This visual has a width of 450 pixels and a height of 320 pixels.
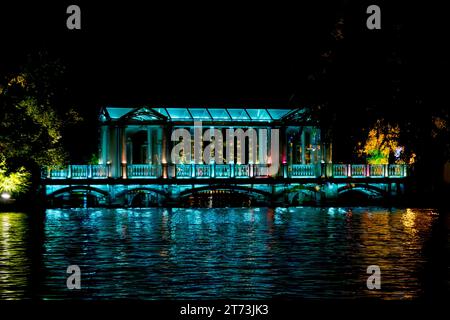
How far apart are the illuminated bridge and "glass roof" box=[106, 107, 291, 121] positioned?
56 mm

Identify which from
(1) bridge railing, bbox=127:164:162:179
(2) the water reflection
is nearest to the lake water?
(2) the water reflection

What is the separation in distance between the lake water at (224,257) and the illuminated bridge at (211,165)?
42.0 feet

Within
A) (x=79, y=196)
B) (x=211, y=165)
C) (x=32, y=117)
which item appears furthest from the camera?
(x=79, y=196)

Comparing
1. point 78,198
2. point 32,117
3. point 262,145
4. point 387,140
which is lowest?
point 78,198

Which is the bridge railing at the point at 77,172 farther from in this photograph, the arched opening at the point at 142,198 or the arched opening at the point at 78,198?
the arched opening at the point at 142,198

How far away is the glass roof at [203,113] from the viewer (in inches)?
2015

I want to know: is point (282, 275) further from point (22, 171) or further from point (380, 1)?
point (22, 171)

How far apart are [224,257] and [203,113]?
3094 cm

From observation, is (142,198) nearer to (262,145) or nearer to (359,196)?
(262,145)

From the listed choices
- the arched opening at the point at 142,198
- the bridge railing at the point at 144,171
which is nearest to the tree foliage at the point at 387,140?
the bridge railing at the point at 144,171

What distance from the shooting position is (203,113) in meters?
52.3

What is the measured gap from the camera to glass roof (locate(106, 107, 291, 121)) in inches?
2015

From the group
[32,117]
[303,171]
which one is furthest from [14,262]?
[303,171]
